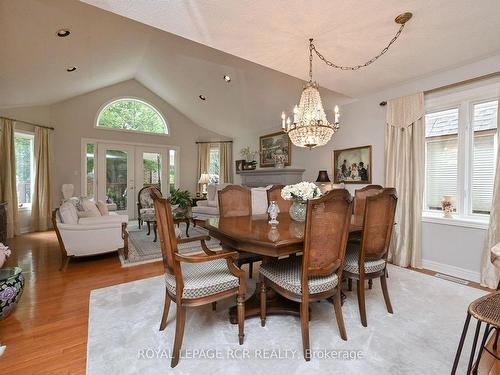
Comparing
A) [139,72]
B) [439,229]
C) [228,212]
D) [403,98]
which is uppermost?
[139,72]

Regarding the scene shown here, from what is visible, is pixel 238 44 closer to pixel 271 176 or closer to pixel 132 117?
pixel 271 176

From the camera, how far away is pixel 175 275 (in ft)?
5.13

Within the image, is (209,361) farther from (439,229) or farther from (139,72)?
(139,72)

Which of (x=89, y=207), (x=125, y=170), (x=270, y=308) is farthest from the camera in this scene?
(x=125, y=170)

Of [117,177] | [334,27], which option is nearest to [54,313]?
[334,27]

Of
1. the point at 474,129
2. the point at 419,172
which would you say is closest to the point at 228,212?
the point at 419,172

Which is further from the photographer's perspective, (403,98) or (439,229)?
(403,98)

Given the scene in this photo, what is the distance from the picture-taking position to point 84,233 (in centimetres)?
323

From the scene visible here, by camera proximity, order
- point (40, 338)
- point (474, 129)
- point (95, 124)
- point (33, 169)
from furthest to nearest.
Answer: point (95, 124)
point (33, 169)
point (474, 129)
point (40, 338)

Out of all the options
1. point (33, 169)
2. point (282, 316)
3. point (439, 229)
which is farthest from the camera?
point (33, 169)

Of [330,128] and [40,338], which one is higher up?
[330,128]

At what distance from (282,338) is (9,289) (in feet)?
6.96

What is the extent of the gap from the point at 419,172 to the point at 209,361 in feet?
11.0

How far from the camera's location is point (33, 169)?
5.46 metres
